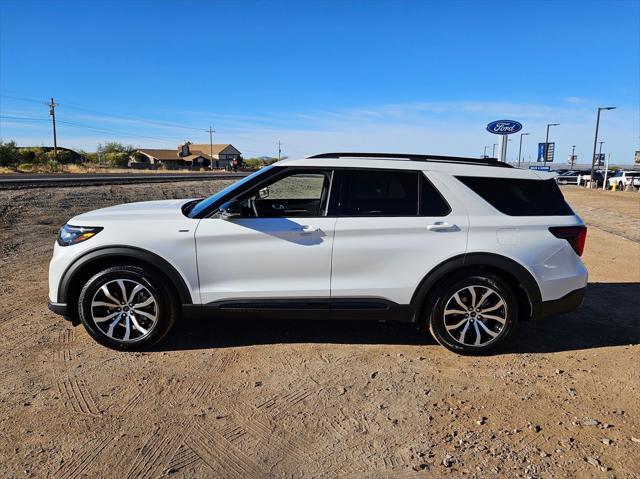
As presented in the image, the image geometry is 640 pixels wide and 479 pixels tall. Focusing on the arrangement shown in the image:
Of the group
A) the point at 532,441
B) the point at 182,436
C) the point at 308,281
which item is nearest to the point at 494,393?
the point at 532,441

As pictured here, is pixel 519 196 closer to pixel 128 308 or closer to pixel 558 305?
pixel 558 305

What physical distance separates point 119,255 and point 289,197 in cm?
229

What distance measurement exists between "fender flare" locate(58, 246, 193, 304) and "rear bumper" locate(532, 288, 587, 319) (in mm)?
3077

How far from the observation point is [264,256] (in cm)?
399

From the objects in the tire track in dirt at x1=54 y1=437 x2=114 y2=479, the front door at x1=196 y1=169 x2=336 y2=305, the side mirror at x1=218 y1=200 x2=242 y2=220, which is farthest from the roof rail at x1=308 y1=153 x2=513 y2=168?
the tire track in dirt at x1=54 y1=437 x2=114 y2=479

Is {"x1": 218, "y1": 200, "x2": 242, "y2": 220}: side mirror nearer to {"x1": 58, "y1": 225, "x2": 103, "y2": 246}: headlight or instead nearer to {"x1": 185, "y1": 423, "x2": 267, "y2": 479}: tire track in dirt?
{"x1": 58, "y1": 225, "x2": 103, "y2": 246}: headlight

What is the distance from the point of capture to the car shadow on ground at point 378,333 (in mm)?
4402

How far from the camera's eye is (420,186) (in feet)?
13.5

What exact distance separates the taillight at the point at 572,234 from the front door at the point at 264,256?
192 cm

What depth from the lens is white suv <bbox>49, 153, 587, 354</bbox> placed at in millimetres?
3994

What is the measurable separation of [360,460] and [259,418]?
77 cm

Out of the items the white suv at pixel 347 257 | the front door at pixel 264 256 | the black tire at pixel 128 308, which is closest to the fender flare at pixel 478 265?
the white suv at pixel 347 257

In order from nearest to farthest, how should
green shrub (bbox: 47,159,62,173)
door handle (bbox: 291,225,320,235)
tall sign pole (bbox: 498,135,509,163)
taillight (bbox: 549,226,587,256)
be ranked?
door handle (bbox: 291,225,320,235) → taillight (bbox: 549,226,587,256) → tall sign pole (bbox: 498,135,509,163) → green shrub (bbox: 47,159,62,173)

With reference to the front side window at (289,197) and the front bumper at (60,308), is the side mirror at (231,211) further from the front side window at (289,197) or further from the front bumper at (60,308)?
the front bumper at (60,308)
